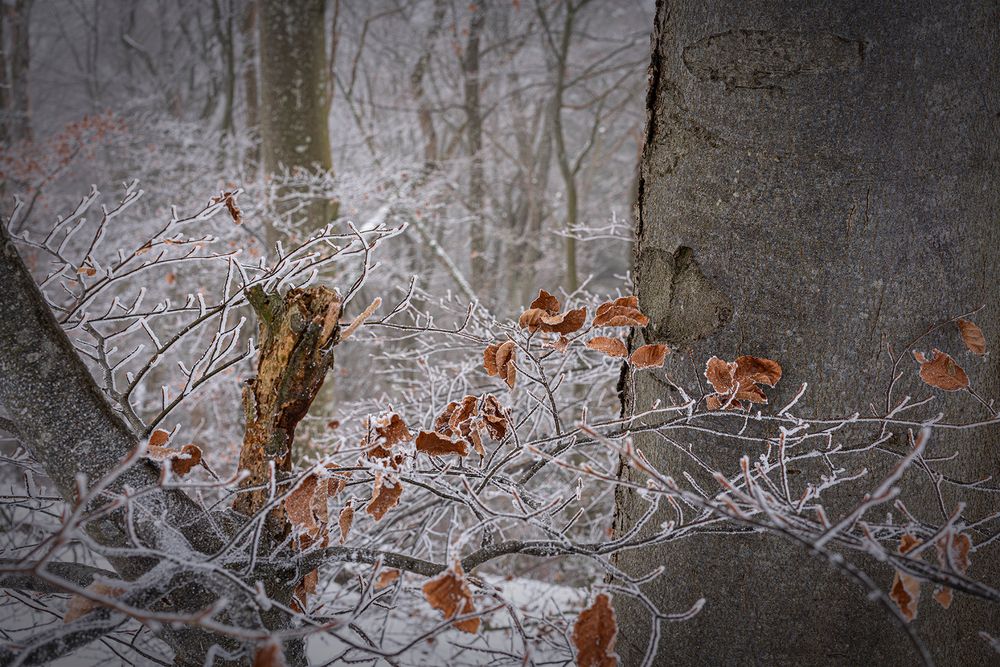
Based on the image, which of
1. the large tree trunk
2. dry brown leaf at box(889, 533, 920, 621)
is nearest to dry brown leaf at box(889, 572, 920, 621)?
dry brown leaf at box(889, 533, 920, 621)

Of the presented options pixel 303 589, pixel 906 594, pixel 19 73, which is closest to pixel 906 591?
pixel 906 594

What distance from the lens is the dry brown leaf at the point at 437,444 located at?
0.96 meters

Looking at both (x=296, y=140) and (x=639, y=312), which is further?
(x=296, y=140)

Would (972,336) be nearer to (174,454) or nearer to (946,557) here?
(946,557)

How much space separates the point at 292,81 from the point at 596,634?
4.12 meters

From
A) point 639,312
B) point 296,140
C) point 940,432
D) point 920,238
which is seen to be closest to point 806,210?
point 920,238

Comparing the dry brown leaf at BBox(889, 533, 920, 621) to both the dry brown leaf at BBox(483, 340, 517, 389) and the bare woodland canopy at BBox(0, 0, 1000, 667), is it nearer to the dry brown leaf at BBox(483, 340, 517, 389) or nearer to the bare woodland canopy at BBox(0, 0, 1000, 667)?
the bare woodland canopy at BBox(0, 0, 1000, 667)

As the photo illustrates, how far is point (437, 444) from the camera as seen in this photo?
0.97 metres

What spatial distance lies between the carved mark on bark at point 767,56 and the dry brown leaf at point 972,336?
1.50ft

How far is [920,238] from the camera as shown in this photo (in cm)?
97

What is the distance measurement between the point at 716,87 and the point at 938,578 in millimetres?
818

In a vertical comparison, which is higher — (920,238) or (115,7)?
(115,7)

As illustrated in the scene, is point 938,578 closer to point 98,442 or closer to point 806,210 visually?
point 806,210

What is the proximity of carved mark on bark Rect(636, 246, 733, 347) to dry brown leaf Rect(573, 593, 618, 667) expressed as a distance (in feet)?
1.65
